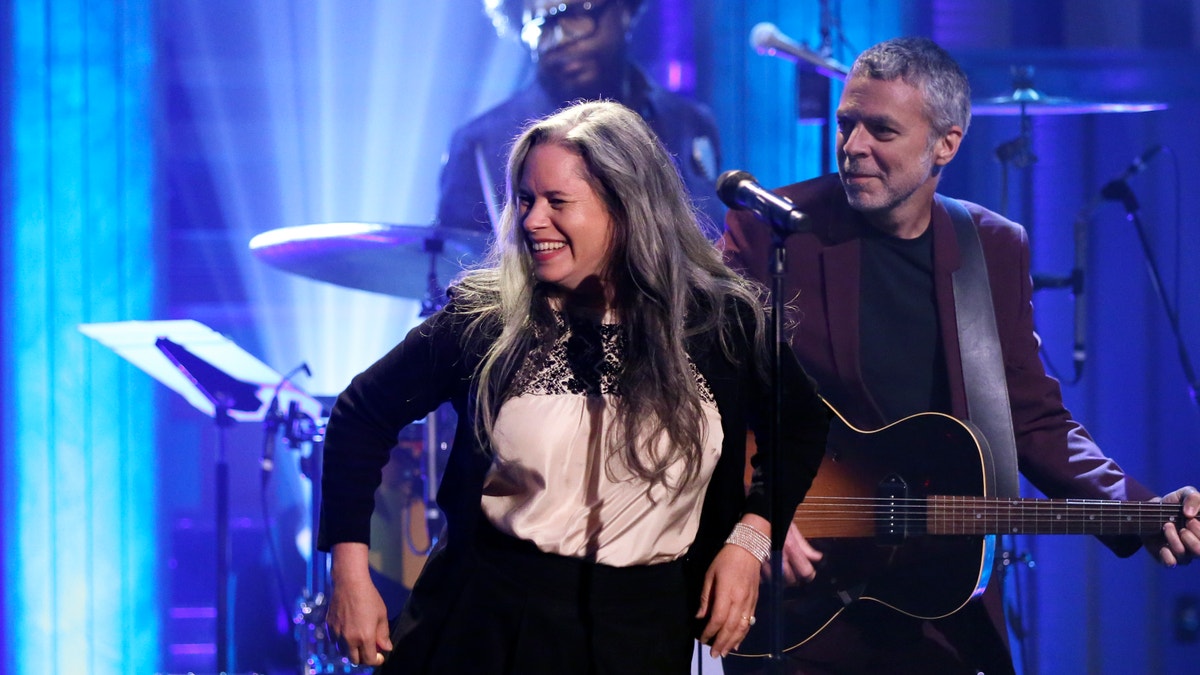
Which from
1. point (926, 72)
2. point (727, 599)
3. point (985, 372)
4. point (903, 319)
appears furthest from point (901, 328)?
point (727, 599)

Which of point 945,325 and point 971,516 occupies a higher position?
point 945,325

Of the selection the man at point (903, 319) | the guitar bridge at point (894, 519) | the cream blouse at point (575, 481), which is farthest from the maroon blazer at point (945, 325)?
the cream blouse at point (575, 481)

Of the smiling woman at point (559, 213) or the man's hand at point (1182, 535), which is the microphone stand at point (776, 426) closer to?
the smiling woman at point (559, 213)

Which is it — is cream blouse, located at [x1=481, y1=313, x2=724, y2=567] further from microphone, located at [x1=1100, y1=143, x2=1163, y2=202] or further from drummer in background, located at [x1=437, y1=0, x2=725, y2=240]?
microphone, located at [x1=1100, y1=143, x2=1163, y2=202]

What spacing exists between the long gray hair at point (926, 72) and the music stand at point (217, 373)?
237 cm

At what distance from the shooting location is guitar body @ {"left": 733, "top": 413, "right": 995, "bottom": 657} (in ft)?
Result: 9.36

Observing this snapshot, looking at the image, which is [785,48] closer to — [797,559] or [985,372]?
[985,372]

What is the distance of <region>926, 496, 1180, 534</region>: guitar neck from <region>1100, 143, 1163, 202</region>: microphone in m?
1.86

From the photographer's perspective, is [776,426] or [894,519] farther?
[894,519]

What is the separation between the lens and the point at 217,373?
13.7 feet

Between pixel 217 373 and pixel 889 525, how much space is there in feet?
8.22

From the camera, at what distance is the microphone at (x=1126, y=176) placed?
4445 millimetres

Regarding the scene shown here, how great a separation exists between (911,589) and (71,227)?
137 inches

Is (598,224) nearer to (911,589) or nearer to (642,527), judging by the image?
(642,527)
